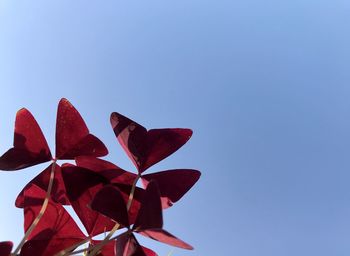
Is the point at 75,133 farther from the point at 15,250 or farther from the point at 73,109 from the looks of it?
the point at 15,250

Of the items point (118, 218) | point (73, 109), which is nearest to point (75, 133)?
point (73, 109)

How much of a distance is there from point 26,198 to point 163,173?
0.14 metres

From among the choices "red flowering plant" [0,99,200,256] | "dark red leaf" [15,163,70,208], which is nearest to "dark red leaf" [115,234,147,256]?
"red flowering plant" [0,99,200,256]

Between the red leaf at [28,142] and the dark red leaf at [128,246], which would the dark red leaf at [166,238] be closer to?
the dark red leaf at [128,246]

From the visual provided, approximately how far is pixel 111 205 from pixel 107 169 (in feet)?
0.32

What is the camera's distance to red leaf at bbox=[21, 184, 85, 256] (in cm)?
36

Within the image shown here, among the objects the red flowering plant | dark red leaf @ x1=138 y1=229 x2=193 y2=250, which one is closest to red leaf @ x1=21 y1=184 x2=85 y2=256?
the red flowering plant

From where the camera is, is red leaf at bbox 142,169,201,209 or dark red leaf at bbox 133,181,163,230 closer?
dark red leaf at bbox 133,181,163,230

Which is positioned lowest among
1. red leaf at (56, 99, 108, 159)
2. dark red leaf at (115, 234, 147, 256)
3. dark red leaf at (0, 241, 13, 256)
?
dark red leaf at (0, 241, 13, 256)

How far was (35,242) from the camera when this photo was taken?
13.9 inches

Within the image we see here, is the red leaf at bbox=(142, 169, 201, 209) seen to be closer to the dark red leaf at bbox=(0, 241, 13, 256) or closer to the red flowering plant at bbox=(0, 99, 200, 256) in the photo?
the red flowering plant at bbox=(0, 99, 200, 256)

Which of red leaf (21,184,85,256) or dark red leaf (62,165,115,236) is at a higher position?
dark red leaf (62,165,115,236)

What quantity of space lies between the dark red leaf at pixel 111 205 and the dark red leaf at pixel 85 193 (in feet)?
0.20

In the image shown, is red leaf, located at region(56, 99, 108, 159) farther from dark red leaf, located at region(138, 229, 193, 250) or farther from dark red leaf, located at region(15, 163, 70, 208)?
dark red leaf, located at region(138, 229, 193, 250)
